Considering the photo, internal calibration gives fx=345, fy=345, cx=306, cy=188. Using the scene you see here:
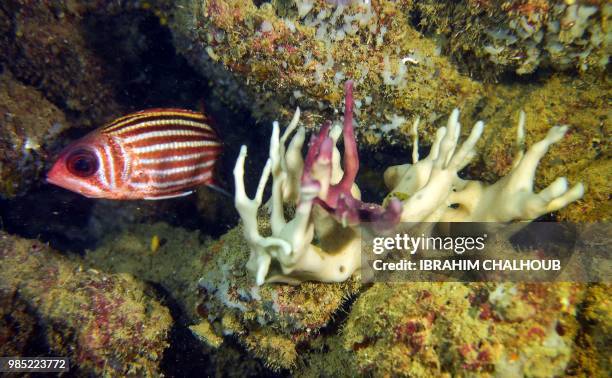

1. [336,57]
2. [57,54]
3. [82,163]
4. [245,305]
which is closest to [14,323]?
[82,163]

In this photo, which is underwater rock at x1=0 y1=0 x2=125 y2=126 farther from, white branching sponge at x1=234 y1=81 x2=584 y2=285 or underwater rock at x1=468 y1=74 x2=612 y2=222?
underwater rock at x1=468 y1=74 x2=612 y2=222

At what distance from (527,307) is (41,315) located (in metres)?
3.60

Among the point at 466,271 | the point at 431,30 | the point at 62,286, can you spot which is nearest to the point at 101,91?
the point at 62,286

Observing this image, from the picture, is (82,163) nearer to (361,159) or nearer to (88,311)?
(88,311)

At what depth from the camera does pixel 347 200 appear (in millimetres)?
1919

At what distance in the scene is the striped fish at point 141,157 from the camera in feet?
8.91

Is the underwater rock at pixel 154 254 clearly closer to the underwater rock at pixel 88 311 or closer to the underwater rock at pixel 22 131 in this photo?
the underwater rock at pixel 88 311

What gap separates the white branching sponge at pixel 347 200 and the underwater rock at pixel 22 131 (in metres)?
3.46

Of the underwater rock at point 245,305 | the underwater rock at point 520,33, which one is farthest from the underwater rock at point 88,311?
the underwater rock at point 520,33

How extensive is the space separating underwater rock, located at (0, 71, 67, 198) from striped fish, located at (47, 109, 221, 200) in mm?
1925

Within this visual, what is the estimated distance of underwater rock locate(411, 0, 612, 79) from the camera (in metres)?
2.34

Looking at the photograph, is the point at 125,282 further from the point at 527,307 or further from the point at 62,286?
the point at 527,307

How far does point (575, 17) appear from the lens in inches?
91.5
